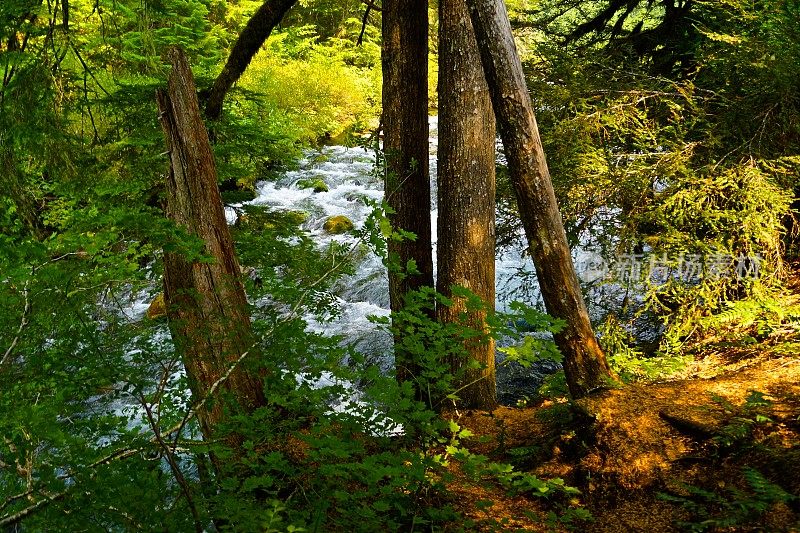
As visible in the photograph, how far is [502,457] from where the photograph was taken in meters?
3.64

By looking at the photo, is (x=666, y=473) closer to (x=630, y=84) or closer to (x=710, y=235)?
(x=710, y=235)

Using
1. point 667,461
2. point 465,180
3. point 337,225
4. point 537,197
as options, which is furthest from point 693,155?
point 337,225

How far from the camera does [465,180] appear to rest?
4.43m

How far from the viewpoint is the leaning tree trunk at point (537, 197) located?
142 inches

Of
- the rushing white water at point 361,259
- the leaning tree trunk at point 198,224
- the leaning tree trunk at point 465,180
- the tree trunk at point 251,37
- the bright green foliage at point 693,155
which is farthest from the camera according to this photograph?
the rushing white water at point 361,259

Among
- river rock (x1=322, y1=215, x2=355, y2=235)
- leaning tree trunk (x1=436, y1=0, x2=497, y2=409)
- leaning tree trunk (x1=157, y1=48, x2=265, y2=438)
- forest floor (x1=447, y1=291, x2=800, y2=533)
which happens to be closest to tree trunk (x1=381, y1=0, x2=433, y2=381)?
leaning tree trunk (x1=436, y1=0, x2=497, y2=409)

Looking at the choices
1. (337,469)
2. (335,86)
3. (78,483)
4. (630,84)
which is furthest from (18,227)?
(335,86)

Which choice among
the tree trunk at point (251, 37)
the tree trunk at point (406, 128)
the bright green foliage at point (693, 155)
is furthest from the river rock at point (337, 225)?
the tree trunk at point (406, 128)

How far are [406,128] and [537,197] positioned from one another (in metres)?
1.42

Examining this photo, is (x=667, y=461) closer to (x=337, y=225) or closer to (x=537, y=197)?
(x=537, y=197)

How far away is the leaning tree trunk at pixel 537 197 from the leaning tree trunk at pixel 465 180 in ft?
2.14

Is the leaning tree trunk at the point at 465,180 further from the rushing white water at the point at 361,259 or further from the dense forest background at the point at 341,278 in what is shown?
the rushing white water at the point at 361,259

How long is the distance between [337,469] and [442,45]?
10.5ft

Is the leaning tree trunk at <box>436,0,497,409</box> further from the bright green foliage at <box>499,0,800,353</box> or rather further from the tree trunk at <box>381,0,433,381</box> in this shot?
the bright green foliage at <box>499,0,800,353</box>
